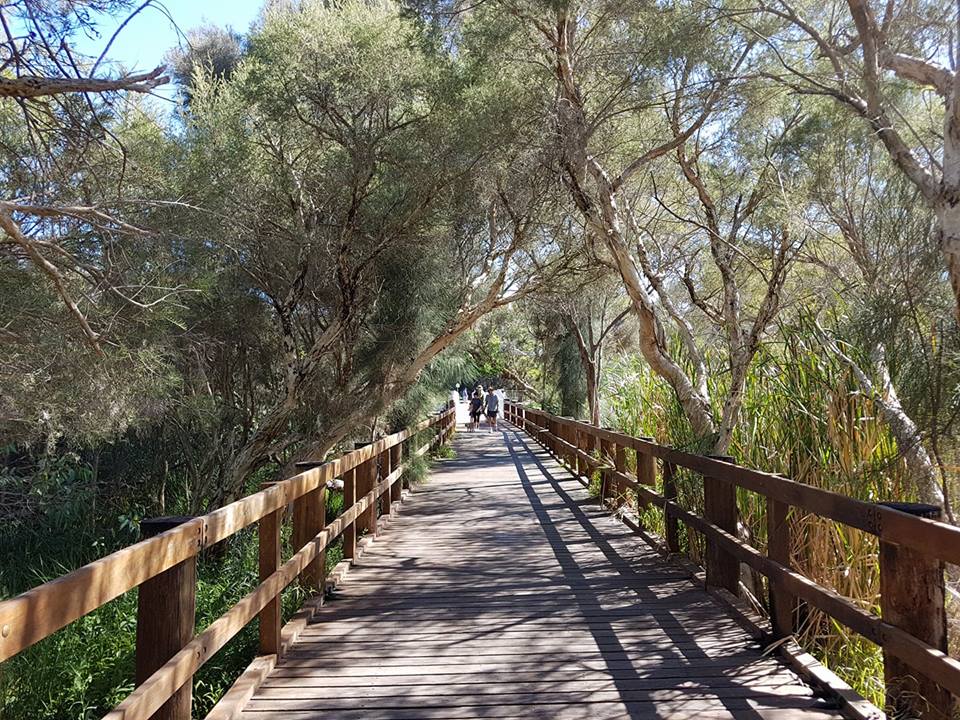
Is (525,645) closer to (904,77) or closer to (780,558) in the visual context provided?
(780,558)

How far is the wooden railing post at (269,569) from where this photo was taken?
13.8 feet

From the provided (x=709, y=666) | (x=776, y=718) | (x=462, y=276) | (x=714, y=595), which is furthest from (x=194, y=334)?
(x=776, y=718)

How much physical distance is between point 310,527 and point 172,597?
2.29 meters

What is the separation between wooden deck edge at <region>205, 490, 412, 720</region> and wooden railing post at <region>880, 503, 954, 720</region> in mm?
2637

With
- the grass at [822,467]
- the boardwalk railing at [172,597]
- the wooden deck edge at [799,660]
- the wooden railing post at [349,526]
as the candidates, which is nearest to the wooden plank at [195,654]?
the boardwalk railing at [172,597]

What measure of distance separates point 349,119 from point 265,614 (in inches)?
261

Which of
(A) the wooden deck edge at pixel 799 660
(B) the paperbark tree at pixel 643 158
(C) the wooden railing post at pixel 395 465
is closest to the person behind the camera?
(A) the wooden deck edge at pixel 799 660

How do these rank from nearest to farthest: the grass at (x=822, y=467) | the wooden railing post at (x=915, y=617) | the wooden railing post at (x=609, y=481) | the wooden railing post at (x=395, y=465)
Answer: the wooden railing post at (x=915, y=617), the grass at (x=822, y=467), the wooden railing post at (x=609, y=481), the wooden railing post at (x=395, y=465)

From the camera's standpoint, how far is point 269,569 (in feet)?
13.9

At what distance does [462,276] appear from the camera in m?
12.1

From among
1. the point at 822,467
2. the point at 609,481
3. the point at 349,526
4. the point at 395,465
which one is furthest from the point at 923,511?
the point at 395,465

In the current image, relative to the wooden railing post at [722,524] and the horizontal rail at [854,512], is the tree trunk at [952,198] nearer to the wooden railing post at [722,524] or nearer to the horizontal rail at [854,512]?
the horizontal rail at [854,512]

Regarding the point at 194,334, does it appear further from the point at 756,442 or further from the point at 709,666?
the point at 709,666

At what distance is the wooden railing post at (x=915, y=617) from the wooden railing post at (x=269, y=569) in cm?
279
